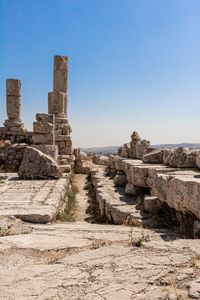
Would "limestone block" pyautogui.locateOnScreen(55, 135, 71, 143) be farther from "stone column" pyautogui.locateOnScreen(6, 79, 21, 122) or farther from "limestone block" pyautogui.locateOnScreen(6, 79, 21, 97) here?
"limestone block" pyautogui.locateOnScreen(6, 79, 21, 97)

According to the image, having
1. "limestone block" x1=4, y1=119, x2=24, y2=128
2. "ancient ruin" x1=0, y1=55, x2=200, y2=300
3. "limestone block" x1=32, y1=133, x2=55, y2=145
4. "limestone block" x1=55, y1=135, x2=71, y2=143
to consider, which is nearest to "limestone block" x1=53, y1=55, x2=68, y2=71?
"limestone block" x1=4, y1=119, x2=24, y2=128

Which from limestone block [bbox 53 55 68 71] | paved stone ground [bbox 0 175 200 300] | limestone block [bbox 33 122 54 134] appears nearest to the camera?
paved stone ground [bbox 0 175 200 300]

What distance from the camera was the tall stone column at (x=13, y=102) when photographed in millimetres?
18562

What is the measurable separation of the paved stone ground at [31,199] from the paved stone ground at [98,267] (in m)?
1.13

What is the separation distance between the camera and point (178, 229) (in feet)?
15.2

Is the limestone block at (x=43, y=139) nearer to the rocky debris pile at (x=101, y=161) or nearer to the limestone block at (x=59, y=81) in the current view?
the rocky debris pile at (x=101, y=161)

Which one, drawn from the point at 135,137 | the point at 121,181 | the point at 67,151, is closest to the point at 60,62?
the point at 67,151

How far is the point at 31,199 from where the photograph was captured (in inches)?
273

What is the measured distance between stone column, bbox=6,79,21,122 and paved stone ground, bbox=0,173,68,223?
9072 mm

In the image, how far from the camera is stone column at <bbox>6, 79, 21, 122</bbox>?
1872cm

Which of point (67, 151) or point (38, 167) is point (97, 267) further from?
point (67, 151)

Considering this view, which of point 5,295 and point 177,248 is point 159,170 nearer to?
point 177,248

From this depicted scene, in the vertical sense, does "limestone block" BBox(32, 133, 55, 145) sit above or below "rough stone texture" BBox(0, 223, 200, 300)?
above

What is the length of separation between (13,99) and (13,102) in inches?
6.7
